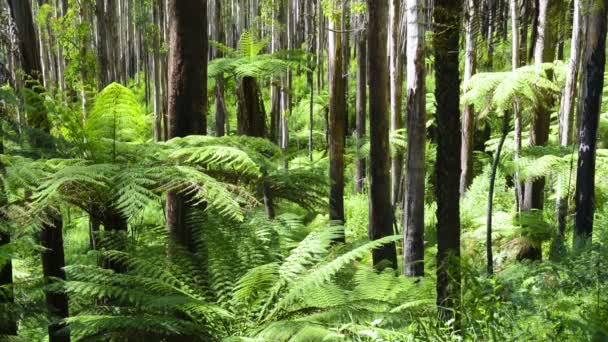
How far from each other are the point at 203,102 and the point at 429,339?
2492mm

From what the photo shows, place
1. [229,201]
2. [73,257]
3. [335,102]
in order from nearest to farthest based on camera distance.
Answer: [229,201] < [335,102] < [73,257]

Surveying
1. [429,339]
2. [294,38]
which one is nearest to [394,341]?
[429,339]

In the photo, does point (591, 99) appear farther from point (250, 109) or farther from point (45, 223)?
point (45, 223)

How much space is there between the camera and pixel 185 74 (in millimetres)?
4094

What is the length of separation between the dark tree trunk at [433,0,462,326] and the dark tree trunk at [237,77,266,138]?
167 inches

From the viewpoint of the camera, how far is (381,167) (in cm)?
746

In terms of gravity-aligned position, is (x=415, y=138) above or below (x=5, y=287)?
above

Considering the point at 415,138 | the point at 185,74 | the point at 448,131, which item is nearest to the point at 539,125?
the point at 415,138

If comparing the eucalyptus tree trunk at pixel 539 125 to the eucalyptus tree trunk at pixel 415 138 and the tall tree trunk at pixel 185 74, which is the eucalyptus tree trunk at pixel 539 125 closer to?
the eucalyptus tree trunk at pixel 415 138

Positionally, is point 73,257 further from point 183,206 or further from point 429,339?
point 429,339

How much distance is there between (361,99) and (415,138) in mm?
5368

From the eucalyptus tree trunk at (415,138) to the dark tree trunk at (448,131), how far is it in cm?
284

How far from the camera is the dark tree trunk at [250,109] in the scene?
279 inches

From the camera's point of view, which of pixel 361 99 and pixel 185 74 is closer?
pixel 185 74
